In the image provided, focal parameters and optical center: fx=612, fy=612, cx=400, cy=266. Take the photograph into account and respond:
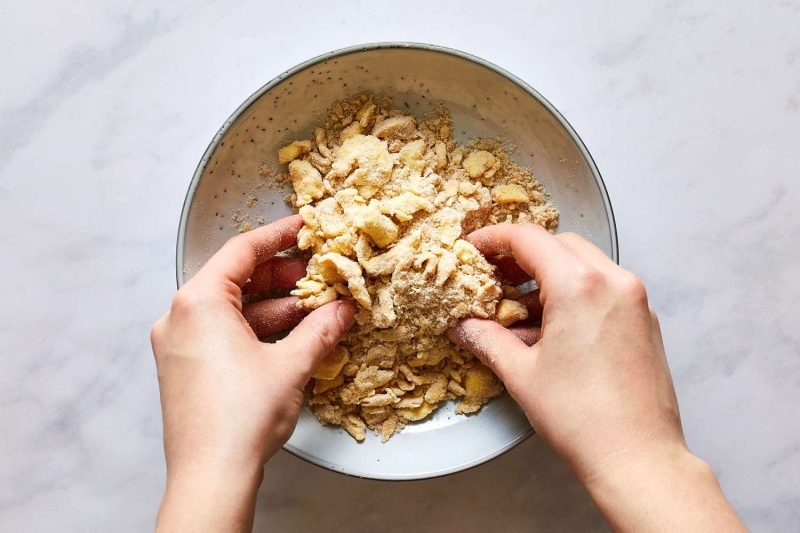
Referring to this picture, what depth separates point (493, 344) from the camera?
0.88 metres

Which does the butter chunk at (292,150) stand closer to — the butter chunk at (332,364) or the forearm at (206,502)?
the butter chunk at (332,364)

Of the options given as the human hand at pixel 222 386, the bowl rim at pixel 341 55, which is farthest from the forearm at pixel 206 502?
the bowl rim at pixel 341 55

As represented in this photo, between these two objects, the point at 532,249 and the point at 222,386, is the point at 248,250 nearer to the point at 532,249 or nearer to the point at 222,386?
the point at 222,386

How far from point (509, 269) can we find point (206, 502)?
561mm

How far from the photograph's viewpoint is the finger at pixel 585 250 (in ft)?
2.76

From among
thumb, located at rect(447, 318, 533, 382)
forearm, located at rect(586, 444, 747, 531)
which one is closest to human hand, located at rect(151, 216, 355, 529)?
thumb, located at rect(447, 318, 533, 382)

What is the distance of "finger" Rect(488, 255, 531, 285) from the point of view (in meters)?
0.99

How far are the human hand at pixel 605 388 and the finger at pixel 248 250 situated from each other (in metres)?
0.38

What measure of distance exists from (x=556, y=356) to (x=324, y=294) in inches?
13.6

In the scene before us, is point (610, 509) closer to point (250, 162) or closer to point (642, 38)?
point (250, 162)

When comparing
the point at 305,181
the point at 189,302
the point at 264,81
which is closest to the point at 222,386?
the point at 189,302

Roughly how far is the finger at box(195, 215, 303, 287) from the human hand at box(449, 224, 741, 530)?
0.38 meters

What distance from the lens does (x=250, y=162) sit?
3.27 feet

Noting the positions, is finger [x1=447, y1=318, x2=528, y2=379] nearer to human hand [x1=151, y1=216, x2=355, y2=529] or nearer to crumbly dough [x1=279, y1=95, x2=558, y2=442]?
crumbly dough [x1=279, y1=95, x2=558, y2=442]
